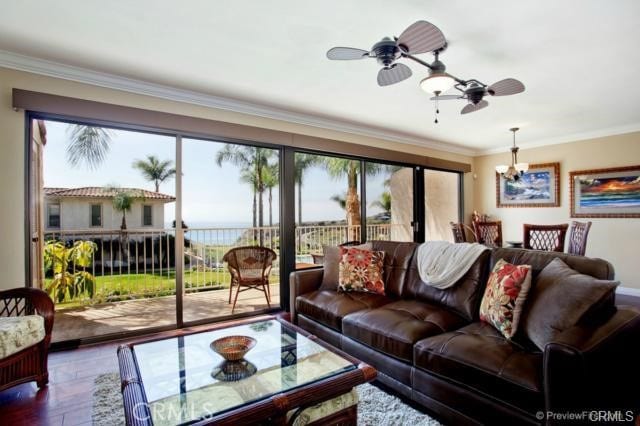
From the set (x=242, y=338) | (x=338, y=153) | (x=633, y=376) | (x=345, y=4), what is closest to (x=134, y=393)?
(x=242, y=338)

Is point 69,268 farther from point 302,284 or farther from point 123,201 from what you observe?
point 302,284

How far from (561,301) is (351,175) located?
3792mm

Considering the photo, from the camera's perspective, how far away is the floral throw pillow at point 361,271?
2930 mm

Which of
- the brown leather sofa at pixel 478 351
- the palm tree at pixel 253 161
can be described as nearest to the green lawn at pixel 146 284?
the palm tree at pixel 253 161

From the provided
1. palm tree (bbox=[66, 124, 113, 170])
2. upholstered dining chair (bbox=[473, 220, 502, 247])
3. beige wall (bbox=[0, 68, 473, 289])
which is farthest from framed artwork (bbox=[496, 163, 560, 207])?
beige wall (bbox=[0, 68, 473, 289])

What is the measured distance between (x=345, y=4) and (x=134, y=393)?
232 cm

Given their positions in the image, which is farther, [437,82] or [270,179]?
[270,179]

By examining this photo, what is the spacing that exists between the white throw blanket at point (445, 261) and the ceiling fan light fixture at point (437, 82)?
4.00ft

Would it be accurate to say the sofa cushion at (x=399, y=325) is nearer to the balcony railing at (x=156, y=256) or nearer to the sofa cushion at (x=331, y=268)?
the sofa cushion at (x=331, y=268)

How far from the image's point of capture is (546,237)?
3.73m

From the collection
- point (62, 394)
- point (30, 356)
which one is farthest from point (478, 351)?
point (30, 356)

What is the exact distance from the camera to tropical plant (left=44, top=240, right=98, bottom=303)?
3664mm

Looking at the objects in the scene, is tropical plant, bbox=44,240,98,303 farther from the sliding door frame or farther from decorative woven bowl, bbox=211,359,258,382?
decorative woven bowl, bbox=211,359,258,382

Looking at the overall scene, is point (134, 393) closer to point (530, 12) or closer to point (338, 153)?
point (530, 12)
